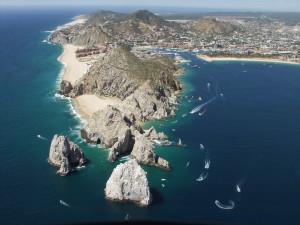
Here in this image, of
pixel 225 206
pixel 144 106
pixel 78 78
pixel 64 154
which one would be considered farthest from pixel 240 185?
pixel 78 78

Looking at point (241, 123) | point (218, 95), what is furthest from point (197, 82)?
point (241, 123)

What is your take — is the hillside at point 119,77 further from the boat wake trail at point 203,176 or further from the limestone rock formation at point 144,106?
the boat wake trail at point 203,176

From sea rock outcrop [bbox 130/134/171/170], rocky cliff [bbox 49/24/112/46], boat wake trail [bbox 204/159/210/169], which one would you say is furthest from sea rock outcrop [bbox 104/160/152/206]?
rocky cliff [bbox 49/24/112/46]

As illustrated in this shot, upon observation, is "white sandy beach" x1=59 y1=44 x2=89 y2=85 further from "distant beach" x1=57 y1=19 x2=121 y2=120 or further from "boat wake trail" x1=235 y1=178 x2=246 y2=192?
"boat wake trail" x1=235 y1=178 x2=246 y2=192

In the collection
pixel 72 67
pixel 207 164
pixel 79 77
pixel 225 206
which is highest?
pixel 225 206

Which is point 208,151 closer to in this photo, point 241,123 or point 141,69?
point 241,123

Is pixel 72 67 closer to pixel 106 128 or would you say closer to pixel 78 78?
pixel 78 78

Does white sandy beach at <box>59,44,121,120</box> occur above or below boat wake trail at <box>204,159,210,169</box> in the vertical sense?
below

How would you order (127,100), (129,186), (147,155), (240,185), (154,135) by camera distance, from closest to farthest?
(129,186) → (240,185) → (147,155) → (154,135) → (127,100)
